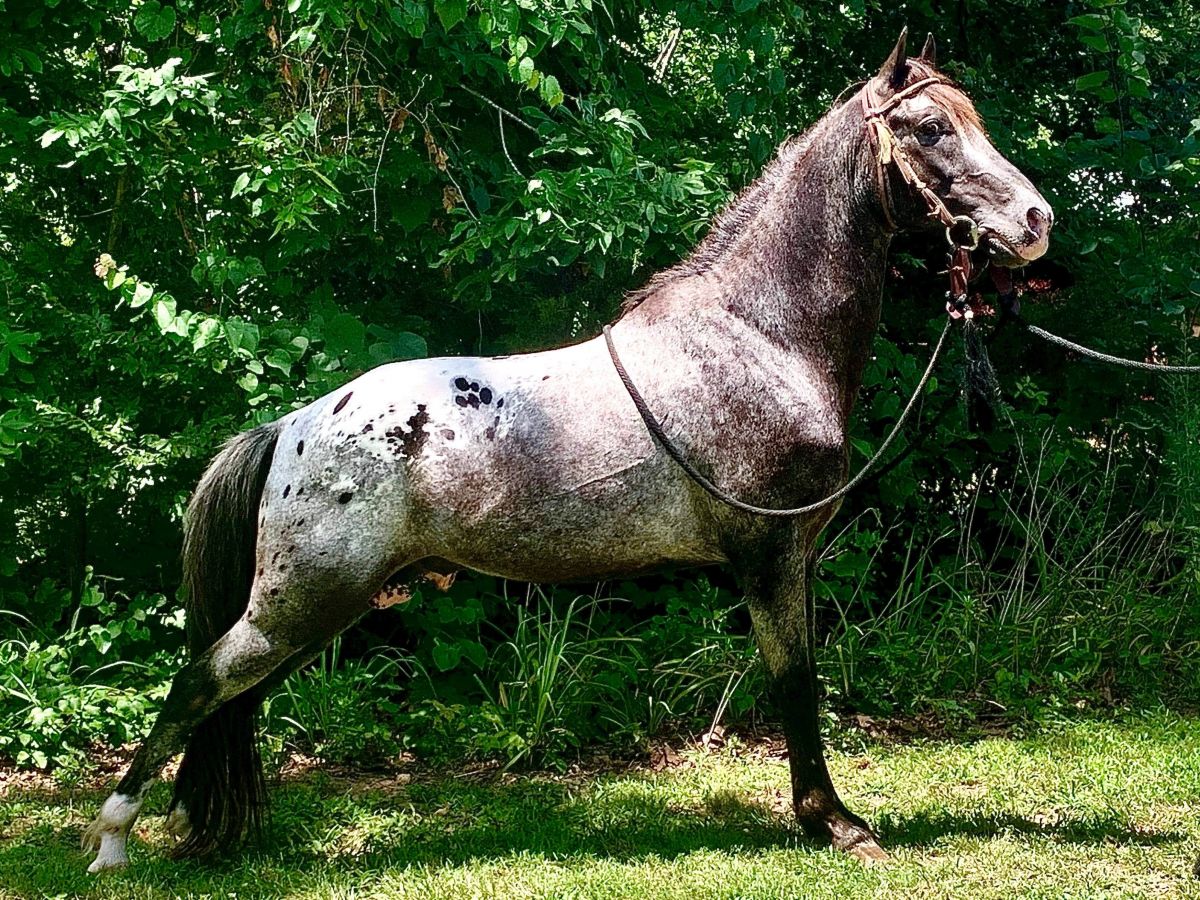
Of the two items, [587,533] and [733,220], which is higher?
[733,220]

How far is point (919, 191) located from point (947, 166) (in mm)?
109

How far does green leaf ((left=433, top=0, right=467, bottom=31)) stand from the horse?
1270 millimetres

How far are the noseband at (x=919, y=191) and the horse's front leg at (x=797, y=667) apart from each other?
0.89 metres

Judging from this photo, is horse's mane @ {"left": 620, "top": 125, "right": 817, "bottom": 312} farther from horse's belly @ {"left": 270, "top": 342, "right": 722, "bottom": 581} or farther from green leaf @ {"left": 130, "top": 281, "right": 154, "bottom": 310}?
green leaf @ {"left": 130, "top": 281, "right": 154, "bottom": 310}

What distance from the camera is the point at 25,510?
214 inches

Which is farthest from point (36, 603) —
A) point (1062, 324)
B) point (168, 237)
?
point (1062, 324)

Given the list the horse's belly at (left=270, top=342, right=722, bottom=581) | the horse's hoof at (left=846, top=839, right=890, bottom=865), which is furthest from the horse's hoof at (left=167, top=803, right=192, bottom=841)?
the horse's hoof at (left=846, top=839, right=890, bottom=865)

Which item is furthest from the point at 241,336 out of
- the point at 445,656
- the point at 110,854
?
the point at 110,854

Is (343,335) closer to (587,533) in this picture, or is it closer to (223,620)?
(223,620)

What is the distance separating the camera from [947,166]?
346 cm

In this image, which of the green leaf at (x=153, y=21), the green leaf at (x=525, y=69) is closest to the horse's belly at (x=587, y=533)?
the green leaf at (x=525, y=69)

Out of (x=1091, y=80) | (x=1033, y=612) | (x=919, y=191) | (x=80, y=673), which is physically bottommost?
(x=1033, y=612)

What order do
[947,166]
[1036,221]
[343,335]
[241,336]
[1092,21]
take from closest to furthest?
[1036,221]
[947,166]
[241,336]
[343,335]
[1092,21]

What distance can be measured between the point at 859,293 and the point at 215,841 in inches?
105
